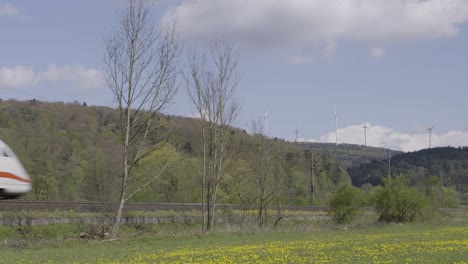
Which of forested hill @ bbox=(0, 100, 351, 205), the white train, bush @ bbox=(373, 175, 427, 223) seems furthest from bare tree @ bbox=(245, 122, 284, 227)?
the white train

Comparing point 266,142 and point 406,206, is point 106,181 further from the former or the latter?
point 406,206

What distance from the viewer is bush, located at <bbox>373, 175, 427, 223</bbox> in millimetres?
59638

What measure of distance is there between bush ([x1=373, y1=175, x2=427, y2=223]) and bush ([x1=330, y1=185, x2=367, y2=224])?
497 centimetres

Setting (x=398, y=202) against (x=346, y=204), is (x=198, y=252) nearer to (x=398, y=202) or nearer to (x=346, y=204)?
(x=346, y=204)

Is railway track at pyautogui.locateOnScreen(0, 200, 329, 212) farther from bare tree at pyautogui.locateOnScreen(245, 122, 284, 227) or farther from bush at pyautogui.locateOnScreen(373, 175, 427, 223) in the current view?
bush at pyautogui.locateOnScreen(373, 175, 427, 223)

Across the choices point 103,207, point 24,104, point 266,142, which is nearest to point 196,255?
point 103,207

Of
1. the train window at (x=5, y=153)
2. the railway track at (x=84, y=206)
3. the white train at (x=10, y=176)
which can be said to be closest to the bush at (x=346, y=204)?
the railway track at (x=84, y=206)

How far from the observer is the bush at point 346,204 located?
55812 millimetres

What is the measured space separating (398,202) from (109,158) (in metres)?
34.8

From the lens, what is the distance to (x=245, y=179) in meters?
54.0

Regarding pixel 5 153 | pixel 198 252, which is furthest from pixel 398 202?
pixel 5 153

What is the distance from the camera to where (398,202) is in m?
59.7

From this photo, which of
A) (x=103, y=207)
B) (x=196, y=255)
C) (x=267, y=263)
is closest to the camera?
(x=267, y=263)

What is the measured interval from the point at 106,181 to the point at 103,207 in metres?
23.6
